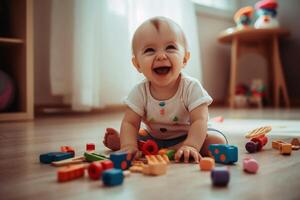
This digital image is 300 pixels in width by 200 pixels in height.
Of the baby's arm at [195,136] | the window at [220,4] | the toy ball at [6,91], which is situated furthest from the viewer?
the window at [220,4]

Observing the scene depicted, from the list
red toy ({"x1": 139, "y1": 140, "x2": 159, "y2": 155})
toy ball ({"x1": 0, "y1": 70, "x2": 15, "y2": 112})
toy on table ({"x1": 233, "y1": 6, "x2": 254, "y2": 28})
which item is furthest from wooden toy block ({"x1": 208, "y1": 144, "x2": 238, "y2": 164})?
toy on table ({"x1": 233, "y1": 6, "x2": 254, "y2": 28})

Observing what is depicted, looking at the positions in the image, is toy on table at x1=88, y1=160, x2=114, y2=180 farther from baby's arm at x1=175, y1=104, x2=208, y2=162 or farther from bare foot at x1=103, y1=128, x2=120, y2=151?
bare foot at x1=103, y1=128, x2=120, y2=151

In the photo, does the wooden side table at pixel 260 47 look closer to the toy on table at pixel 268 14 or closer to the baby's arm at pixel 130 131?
the toy on table at pixel 268 14

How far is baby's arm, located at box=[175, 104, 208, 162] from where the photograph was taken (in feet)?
2.35

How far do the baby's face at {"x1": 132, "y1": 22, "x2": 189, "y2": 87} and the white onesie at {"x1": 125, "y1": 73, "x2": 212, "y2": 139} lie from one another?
44 mm

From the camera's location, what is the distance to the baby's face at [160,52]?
0.78 meters

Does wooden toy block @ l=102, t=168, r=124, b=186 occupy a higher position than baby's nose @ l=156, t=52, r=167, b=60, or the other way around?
baby's nose @ l=156, t=52, r=167, b=60

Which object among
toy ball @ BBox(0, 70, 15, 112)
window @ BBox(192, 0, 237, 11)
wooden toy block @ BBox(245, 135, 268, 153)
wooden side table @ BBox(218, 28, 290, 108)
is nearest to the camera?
wooden toy block @ BBox(245, 135, 268, 153)

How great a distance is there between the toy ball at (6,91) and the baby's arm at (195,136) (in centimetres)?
115

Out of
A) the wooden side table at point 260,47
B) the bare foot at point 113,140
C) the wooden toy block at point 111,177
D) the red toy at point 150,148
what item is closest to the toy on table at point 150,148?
the red toy at point 150,148

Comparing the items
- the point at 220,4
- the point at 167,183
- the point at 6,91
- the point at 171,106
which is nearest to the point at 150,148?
the point at 171,106

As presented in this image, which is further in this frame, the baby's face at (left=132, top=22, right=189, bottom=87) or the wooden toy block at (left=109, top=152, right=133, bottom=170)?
the baby's face at (left=132, top=22, right=189, bottom=87)

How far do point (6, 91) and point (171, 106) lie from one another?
1.11 meters

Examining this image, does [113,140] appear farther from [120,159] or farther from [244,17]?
[244,17]
